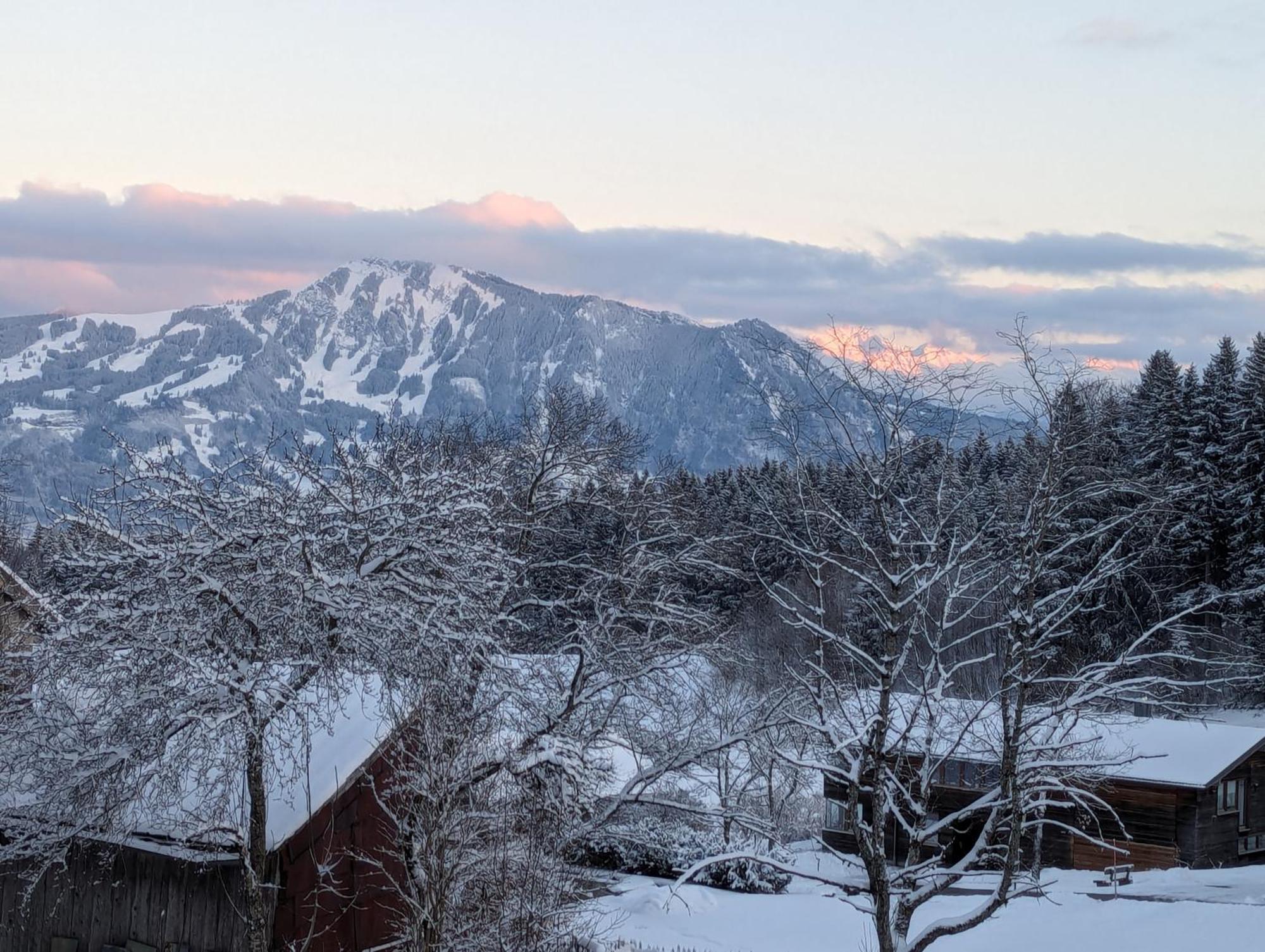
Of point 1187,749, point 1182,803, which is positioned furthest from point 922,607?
point 1187,749

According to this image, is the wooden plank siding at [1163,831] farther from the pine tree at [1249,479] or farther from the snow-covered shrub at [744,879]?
the pine tree at [1249,479]

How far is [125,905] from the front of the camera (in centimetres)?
1647

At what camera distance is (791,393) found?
39.7 ft

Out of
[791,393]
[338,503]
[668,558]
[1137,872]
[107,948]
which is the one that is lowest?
[1137,872]

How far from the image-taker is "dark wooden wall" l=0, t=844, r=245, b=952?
1573 cm

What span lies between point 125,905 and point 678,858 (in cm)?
1927

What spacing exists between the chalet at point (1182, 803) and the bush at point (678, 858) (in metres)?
4.85

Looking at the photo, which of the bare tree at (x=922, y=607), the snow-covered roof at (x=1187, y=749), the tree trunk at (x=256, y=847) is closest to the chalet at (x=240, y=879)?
the tree trunk at (x=256, y=847)

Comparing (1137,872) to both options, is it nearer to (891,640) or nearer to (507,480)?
(507,480)

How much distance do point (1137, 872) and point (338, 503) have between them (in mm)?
28905

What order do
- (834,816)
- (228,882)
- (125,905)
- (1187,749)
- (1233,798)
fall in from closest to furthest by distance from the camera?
(228,882), (125,905), (1187,749), (1233,798), (834,816)

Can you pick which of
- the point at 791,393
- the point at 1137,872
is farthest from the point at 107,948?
the point at 1137,872

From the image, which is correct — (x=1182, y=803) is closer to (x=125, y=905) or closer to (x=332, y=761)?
(x=332, y=761)

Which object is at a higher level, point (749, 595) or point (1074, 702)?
point (1074, 702)
